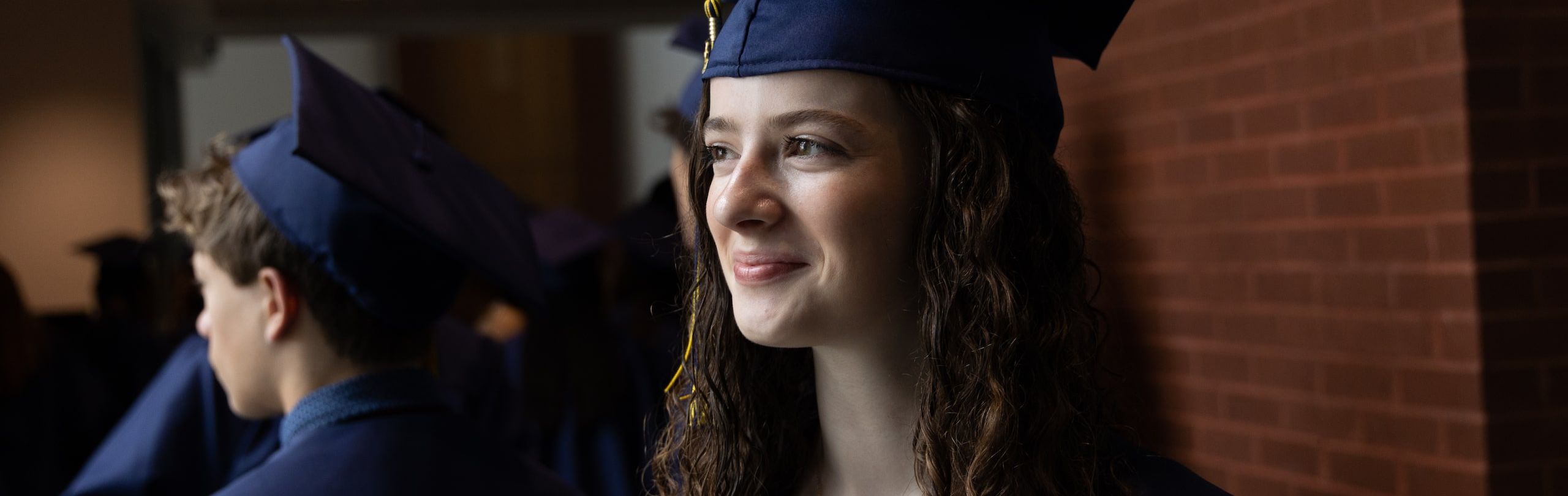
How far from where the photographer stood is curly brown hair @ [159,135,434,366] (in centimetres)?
224

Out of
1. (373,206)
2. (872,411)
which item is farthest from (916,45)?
(373,206)

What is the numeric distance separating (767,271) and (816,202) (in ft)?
0.30

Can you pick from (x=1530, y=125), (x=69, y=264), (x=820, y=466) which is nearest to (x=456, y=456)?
(x=820, y=466)

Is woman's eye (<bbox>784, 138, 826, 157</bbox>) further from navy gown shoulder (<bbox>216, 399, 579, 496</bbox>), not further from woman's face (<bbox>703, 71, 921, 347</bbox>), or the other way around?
navy gown shoulder (<bbox>216, 399, 579, 496</bbox>)

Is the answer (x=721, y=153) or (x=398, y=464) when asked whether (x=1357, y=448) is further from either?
(x=398, y=464)

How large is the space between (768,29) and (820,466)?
55cm

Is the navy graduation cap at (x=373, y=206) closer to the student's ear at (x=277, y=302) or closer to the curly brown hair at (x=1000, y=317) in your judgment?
the student's ear at (x=277, y=302)

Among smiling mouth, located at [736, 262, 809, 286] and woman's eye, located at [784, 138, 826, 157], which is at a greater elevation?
woman's eye, located at [784, 138, 826, 157]

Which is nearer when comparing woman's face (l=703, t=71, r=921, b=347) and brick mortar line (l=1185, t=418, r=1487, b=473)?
woman's face (l=703, t=71, r=921, b=347)

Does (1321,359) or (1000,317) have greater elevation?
→ (1000,317)

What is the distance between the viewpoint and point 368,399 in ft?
7.35

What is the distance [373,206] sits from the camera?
2.16 m

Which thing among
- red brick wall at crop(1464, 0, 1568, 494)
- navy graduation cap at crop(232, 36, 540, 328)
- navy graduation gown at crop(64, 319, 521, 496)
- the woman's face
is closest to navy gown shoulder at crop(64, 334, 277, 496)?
navy graduation gown at crop(64, 319, 521, 496)

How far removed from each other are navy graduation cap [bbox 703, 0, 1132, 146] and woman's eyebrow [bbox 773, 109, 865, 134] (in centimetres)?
5
